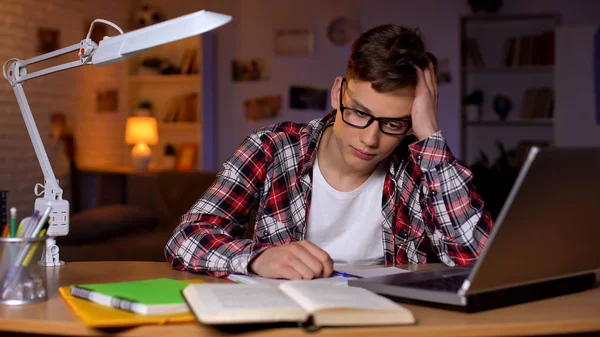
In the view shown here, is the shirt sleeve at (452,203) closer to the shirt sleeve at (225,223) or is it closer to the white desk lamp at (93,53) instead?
the shirt sleeve at (225,223)

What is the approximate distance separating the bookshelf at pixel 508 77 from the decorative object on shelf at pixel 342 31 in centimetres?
84

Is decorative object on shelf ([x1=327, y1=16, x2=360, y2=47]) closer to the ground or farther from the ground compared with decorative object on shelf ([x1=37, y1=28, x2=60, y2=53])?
farther from the ground

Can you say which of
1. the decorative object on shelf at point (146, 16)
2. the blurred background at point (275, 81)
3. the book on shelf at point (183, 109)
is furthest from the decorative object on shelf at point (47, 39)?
the book on shelf at point (183, 109)

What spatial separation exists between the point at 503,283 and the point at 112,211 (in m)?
3.39

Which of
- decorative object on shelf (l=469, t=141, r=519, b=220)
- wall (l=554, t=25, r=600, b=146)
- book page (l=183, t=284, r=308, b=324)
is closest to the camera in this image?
book page (l=183, t=284, r=308, b=324)

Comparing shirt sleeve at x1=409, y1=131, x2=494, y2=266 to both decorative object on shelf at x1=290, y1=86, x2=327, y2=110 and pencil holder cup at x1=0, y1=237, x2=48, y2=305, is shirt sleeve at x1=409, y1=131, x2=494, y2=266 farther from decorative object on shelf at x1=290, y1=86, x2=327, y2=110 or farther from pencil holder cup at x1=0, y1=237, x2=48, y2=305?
decorative object on shelf at x1=290, y1=86, x2=327, y2=110

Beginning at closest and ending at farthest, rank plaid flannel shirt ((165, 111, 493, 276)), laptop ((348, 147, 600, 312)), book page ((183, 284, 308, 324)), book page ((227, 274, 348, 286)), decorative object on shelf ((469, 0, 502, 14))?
book page ((183, 284, 308, 324)) → laptop ((348, 147, 600, 312)) → book page ((227, 274, 348, 286)) → plaid flannel shirt ((165, 111, 493, 276)) → decorative object on shelf ((469, 0, 502, 14))

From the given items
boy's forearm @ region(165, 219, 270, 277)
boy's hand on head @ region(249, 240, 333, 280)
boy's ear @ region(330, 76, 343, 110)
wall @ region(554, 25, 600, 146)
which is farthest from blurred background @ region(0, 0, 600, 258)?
boy's hand on head @ region(249, 240, 333, 280)

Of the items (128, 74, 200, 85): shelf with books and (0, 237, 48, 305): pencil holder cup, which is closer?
(0, 237, 48, 305): pencil holder cup

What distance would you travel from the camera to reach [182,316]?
1.08 m

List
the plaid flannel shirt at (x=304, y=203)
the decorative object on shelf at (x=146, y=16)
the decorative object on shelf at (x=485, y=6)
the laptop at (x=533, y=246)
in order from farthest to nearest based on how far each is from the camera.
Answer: the decorative object on shelf at (x=146, y=16) → the decorative object on shelf at (x=485, y=6) → the plaid flannel shirt at (x=304, y=203) → the laptop at (x=533, y=246)

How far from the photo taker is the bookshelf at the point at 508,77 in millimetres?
5938

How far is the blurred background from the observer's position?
5488 mm

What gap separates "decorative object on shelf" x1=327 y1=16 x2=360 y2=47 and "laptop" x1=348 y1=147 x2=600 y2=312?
500 cm
